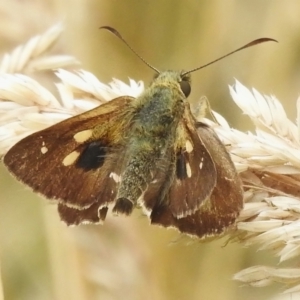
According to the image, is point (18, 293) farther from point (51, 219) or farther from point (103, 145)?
point (103, 145)

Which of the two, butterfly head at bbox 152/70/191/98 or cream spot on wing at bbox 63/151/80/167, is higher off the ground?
butterfly head at bbox 152/70/191/98

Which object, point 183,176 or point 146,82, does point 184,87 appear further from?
point 146,82

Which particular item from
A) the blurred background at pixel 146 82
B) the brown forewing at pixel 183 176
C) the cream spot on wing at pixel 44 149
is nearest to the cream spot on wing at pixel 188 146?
the brown forewing at pixel 183 176

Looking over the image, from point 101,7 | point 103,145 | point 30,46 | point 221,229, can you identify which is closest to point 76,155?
point 103,145

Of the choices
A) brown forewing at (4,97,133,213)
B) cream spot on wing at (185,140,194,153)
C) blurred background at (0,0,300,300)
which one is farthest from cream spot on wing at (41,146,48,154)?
blurred background at (0,0,300,300)

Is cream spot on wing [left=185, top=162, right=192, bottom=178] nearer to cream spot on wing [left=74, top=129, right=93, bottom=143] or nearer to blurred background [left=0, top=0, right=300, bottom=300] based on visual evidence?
cream spot on wing [left=74, top=129, right=93, bottom=143]
